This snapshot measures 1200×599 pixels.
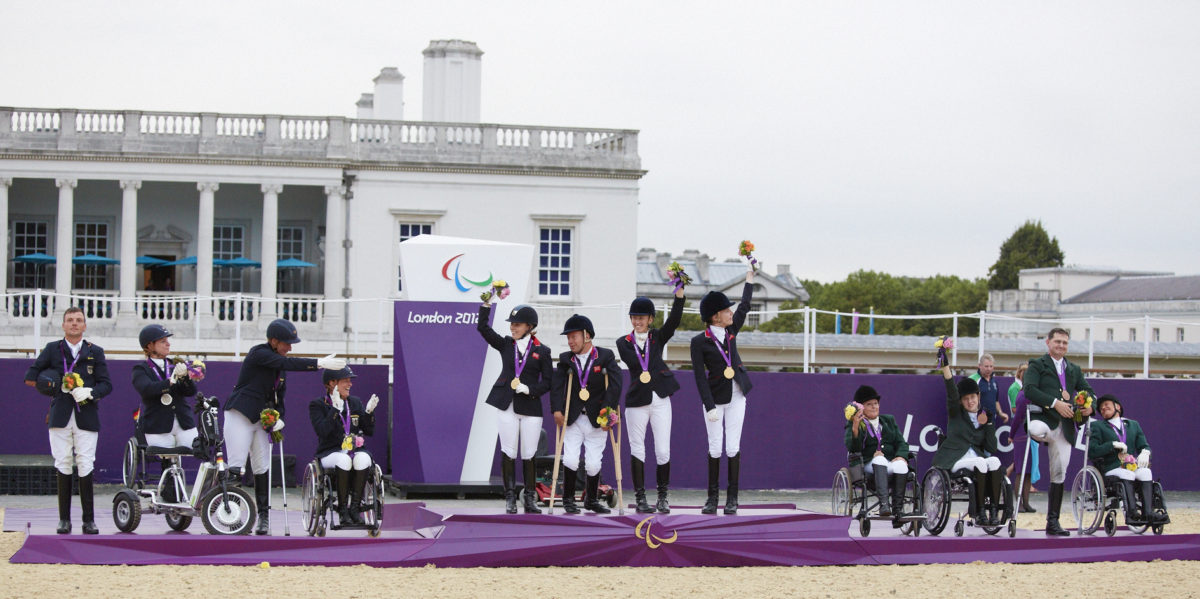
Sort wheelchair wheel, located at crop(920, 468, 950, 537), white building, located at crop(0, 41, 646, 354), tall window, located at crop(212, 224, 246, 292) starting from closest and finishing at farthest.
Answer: wheelchair wheel, located at crop(920, 468, 950, 537)
white building, located at crop(0, 41, 646, 354)
tall window, located at crop(212, 224, 246, 292)

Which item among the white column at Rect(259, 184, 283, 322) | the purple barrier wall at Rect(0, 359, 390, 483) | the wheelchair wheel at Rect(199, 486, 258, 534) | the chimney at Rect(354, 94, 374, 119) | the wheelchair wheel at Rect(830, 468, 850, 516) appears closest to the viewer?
the wheelchair wheel at Rect(199, 486, 258, 534)

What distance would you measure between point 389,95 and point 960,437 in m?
30.4

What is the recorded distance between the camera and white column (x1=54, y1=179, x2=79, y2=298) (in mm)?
34562

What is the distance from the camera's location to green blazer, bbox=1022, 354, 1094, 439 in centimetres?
1208

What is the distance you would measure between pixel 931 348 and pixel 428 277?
21.1 m

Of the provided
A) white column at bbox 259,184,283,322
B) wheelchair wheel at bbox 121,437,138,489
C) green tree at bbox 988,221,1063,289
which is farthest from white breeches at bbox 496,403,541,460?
green tree at bbox 988,221,1063,289

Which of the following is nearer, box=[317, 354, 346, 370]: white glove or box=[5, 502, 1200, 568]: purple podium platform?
box=[5, 502, 1200, 568]: purple podium platform

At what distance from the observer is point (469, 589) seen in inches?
378

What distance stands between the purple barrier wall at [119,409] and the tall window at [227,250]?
19766 millimetres

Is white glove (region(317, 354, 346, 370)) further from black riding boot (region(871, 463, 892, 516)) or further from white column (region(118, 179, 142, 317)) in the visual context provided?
white column (region(118, 179, 142, 317))

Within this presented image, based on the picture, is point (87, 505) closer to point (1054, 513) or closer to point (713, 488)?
point (713, 488)

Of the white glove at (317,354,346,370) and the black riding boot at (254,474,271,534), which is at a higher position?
the white glove at (317,354,346,370)

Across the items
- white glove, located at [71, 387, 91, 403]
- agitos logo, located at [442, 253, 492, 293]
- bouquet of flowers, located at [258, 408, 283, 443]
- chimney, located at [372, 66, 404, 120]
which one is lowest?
bouquet of flowers, located at [258, 408, 283, 443]

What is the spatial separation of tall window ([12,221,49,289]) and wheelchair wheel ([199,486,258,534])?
27.0m
